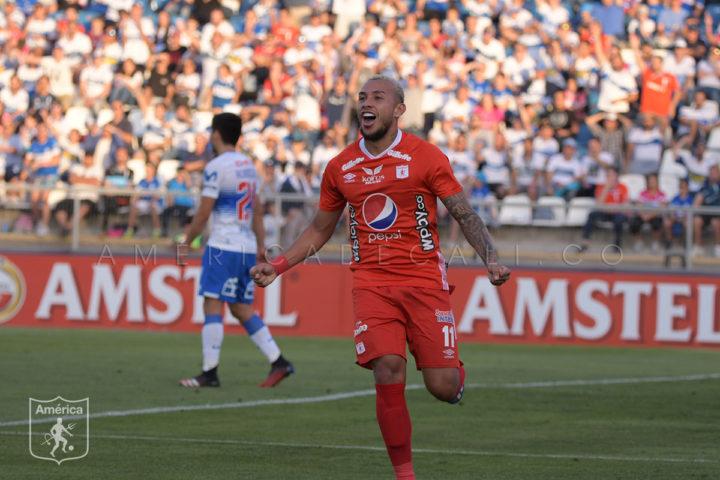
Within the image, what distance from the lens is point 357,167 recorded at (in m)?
6.87

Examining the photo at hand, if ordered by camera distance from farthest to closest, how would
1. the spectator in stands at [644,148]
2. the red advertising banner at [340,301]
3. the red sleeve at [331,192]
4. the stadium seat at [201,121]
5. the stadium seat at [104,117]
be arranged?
the stadium seat at [104,117]
the stadium seat at [201,121]
the spectator in stands at [644,148]
the red advertising banner at [340,301]
the red sleeve at [331,192]

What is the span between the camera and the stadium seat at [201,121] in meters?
23.4

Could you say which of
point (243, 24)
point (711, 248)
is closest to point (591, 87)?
point (711, 248)

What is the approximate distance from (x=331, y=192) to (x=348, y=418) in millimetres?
3287

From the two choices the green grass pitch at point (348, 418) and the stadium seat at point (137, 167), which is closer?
the green grass pitch at point (348, 418)

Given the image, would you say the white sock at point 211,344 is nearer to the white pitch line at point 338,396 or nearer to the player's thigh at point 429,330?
the white pitch line at point 338,396

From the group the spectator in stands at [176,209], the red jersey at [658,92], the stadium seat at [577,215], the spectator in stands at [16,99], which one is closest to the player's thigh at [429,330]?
the stadium seat at [577,215]

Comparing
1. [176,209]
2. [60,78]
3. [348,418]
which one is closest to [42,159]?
[60,78]

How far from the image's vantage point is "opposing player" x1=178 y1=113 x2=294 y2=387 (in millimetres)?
11602

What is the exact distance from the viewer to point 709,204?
19.3 metres

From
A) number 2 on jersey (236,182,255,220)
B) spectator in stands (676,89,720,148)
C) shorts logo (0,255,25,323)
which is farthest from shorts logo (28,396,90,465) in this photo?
spectator in stands (676,89,720,148)

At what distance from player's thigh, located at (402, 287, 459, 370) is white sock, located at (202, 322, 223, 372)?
513cm

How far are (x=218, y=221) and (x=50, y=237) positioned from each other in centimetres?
745

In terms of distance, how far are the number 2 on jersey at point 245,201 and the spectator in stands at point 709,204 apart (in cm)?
826
